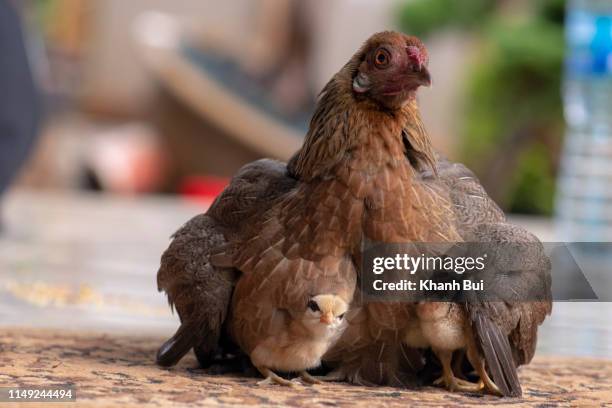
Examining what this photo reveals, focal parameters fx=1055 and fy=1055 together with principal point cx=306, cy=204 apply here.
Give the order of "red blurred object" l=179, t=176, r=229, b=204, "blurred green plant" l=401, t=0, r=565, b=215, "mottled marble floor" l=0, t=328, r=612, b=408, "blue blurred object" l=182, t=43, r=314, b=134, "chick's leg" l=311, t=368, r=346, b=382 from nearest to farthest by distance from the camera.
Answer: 1. "mottled marble floor" l=0, t=328, r=612, b=408
2. "chick's leg" l=311, t=368, r=346, b=382
3. "blurred green plant" l=401, t=0, r=565, b=215
4. "red blurred object" l=179, t=176, r=229, b=204
5. "blue blurred object" l=182, t=43, r=314, b=134

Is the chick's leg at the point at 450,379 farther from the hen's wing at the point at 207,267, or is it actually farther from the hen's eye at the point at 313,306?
the hen's wing at the point at 207,267

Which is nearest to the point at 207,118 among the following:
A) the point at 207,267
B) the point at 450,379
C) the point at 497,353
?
the point at 207,267

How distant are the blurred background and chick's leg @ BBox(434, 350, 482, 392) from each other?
2.59ft

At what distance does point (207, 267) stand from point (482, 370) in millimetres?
534

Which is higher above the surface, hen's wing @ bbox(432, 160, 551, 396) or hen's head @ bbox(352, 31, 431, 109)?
hen's head @ bbox(352, 31, 431, 109)

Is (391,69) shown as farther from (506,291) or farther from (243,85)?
(243,85)

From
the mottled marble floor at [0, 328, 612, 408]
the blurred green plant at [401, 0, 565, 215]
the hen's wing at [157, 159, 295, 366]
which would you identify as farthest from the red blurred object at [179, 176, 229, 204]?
the hen's wing at [157, 159, 295, 366]

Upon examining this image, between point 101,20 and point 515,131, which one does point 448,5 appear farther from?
point 101,20

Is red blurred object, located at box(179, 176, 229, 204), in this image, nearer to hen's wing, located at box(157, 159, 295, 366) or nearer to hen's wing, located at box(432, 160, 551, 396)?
hen's wing, located at box(157, 159, 295, 366)

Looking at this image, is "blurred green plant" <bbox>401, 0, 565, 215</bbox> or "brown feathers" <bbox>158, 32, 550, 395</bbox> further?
"blurred green plant" <bbox>401, 0, 565, 215</bbox>

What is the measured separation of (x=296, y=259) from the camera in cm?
187

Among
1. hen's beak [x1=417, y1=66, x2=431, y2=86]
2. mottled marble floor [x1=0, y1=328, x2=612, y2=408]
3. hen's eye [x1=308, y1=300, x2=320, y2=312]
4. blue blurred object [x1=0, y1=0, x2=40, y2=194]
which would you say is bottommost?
mottled marble floor [x1=0, y1=328, x2=612, y2=408]

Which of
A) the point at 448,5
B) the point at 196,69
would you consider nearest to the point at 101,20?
the point at 196,69

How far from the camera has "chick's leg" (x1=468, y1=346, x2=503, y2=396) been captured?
1869 mm
